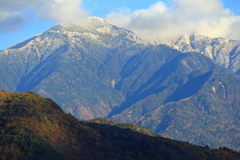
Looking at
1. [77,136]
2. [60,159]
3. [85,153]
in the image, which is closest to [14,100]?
[77,136]

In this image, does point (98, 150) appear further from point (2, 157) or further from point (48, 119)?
point (2, 157)

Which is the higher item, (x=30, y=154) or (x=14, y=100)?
(x=14, y=100)

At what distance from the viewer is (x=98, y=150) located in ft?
604

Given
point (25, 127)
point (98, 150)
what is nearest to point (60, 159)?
point (25, 127)

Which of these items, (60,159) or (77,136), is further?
(77,136)

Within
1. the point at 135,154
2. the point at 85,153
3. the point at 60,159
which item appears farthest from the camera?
the point at 135,154

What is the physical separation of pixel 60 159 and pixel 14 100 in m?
50.9

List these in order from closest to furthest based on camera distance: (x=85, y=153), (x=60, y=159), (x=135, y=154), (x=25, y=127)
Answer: (x=60, y=159) → (x=25, y=127) → (x=85, y=153) → (x=135, y=154)

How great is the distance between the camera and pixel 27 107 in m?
188

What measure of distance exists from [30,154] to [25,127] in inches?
643

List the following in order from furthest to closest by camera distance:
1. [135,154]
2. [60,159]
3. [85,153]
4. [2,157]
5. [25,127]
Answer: [135,154], [85,153], [25,127], [60,159], [2,157]

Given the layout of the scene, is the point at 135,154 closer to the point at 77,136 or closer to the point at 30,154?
the point at 77,136

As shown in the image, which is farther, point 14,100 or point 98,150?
point 14,100

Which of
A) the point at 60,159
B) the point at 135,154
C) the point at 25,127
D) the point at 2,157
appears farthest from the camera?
the point at 135,154
